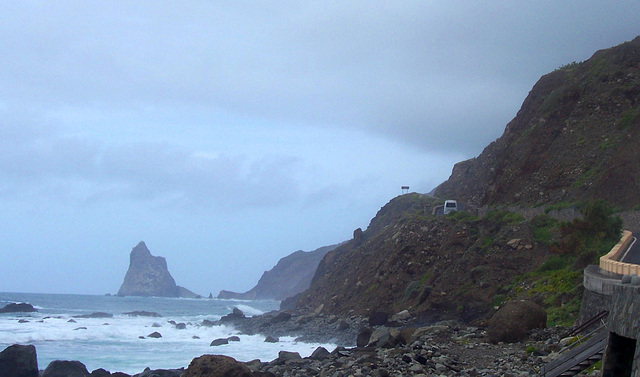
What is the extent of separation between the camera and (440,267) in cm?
3512

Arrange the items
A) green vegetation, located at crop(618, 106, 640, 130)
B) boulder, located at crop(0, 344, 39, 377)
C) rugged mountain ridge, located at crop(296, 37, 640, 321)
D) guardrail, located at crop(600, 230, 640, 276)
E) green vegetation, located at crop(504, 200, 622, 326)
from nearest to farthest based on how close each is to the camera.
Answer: guardrail, located at crop(600, 230, 640, 276), boulder, located at crop(0, 344, 39, 377), green vegetation, located at crop(504, 200, 622, 326), rugged mountain ridge, located at crop(296, 37, 640, 321), green vegetation, located at crop(618, 106, 640, 130)

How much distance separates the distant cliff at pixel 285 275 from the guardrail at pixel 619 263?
131425 millimetres

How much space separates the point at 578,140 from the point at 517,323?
26.4 meters

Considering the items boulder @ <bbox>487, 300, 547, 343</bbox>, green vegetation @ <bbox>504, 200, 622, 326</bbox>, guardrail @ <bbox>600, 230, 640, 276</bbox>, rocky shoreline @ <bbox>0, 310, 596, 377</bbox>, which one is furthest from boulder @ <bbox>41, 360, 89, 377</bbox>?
guardrail @ <bbox>600, 230, 640, 276</bbox>

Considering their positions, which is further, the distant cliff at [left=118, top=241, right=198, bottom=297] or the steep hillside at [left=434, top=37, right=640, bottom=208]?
the distant cliff at [left=118, top=241, right=198, bottom=297]

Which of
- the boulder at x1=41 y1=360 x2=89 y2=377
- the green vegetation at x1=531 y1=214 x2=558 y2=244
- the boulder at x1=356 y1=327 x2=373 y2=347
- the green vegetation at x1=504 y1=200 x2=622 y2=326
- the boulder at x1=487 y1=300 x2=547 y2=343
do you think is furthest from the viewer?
the green vegetation at x1=531 y1=214 x2=558 y2=244

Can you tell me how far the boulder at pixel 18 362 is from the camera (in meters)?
21.2

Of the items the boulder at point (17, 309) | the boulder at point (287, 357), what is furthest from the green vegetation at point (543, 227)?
the boulder at point (17, 309)

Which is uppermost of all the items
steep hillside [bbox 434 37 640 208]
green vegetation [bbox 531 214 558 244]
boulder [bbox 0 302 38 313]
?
steep hillside [bbox 434 37 640 208]

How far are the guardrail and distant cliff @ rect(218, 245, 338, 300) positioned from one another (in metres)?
131

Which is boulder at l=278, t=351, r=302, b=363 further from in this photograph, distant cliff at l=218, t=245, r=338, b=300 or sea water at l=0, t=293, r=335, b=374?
distant cliff at l=218, t=245, r=338, b=300

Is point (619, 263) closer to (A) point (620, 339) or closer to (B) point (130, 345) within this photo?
(A) point (620, 339)

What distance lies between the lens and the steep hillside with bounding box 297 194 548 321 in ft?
99.3

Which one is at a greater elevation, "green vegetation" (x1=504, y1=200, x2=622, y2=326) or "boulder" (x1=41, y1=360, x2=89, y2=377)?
"green vegetation" (x1=504, y1=200, x2=622, y2=326)
